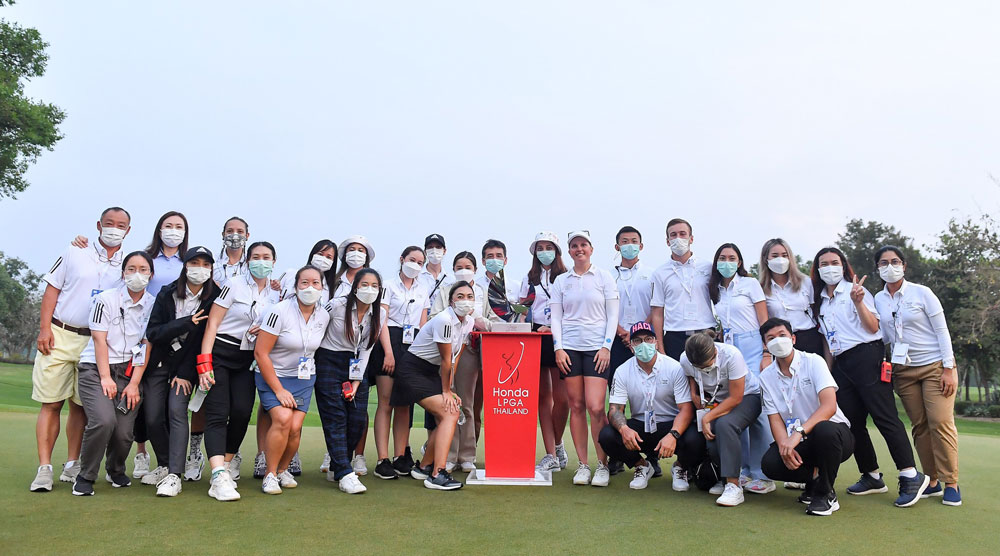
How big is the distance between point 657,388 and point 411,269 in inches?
89.6

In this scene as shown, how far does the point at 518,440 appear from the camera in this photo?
5.24 metres

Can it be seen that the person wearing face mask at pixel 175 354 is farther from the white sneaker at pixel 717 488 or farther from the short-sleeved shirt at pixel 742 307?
the short-sleeved shirt at pixel 742 307

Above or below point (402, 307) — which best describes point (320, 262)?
above

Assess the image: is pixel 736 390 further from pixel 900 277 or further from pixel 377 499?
pixel 377 499

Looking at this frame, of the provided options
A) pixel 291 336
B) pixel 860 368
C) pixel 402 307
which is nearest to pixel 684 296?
pixel 860 368

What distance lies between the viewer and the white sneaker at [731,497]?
441cm

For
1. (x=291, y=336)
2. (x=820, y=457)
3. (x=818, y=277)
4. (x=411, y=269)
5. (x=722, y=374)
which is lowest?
(x=820, y=457)

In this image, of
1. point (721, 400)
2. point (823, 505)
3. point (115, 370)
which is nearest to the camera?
point (823, 505)

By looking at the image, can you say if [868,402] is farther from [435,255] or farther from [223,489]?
[223,489]

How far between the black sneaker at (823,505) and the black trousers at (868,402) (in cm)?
87

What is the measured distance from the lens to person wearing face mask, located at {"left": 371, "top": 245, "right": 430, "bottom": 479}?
5445mm

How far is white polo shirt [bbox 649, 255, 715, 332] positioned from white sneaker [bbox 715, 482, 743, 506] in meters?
1.42

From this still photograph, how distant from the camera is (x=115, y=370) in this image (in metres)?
4.57

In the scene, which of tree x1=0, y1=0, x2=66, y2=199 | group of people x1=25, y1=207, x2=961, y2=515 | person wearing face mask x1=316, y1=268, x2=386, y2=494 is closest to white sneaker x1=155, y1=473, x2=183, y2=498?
group of people x1=25, y1=207, x2=961, y2=515
